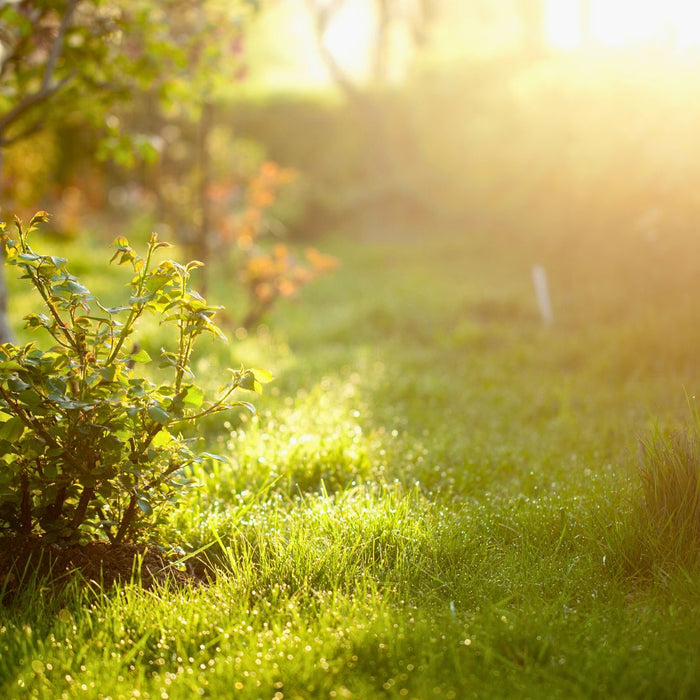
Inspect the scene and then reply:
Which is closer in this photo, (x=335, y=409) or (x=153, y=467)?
(x=153, y=467)

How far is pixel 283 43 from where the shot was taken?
1518 inches

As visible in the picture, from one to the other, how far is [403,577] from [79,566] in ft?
3.95

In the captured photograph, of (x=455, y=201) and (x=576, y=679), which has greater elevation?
(x=455, y=201)

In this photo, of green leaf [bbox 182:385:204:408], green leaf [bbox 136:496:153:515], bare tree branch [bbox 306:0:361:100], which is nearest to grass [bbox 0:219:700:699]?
green leaf [bbox 136:496:153:515]

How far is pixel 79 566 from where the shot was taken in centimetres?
275

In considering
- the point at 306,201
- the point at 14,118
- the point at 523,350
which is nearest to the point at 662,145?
the point at 523,350

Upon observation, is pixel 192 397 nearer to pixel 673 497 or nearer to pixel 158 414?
pixel 158 414

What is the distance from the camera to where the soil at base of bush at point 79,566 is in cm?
264

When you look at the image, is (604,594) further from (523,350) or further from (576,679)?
(523,350)

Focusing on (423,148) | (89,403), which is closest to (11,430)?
(89,403)

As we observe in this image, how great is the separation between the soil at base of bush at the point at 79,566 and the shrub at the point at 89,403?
0.09 metres

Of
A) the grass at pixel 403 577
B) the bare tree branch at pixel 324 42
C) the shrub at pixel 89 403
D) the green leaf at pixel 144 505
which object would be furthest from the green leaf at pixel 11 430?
the bare tree branch at pixel 324 42

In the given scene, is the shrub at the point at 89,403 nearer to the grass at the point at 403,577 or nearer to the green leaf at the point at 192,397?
the green leaf at the point at 192,397

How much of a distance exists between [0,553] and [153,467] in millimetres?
655
